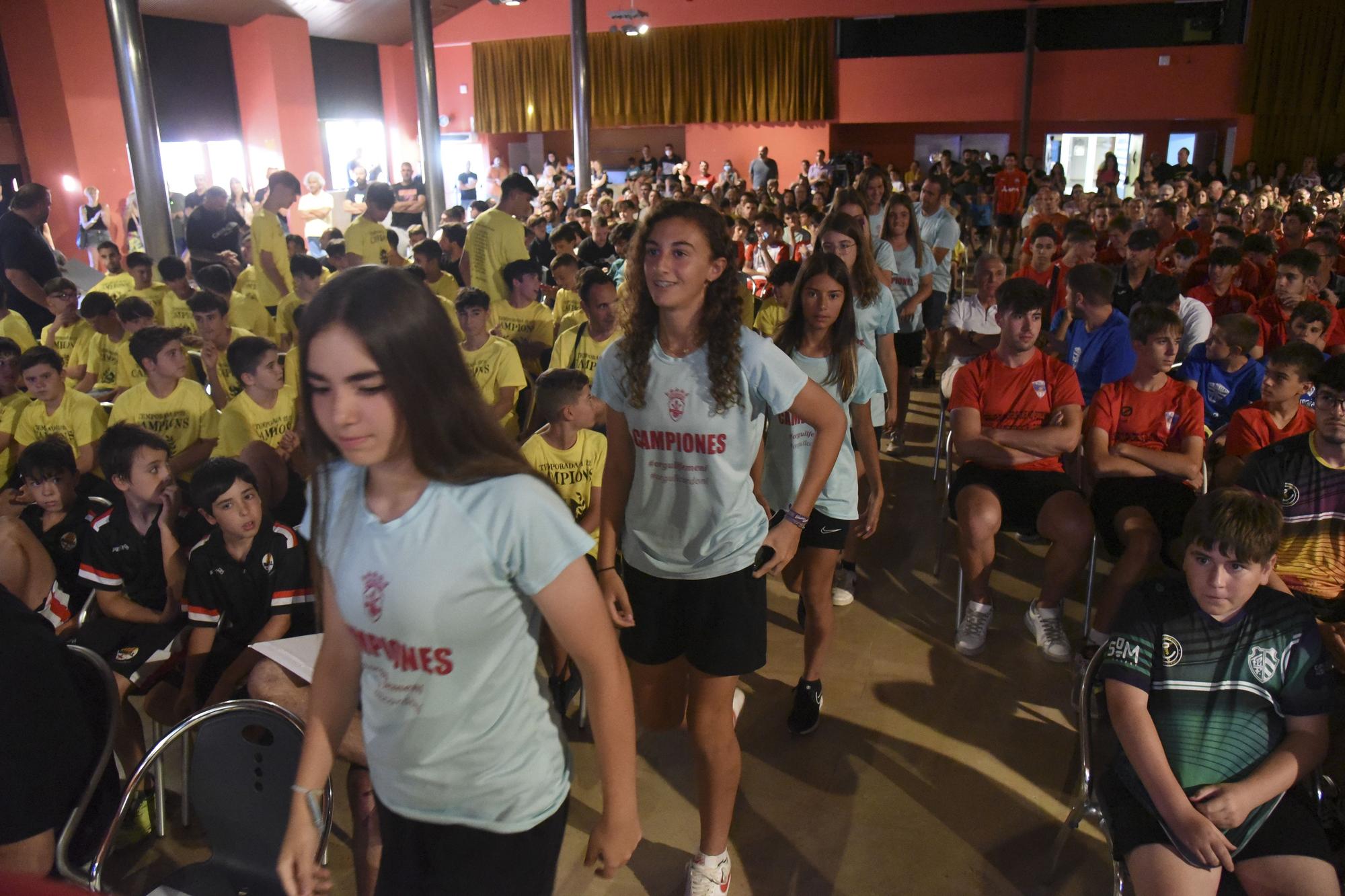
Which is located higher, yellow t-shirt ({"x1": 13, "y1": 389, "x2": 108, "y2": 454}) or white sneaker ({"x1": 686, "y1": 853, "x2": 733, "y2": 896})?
yellow t-shirt ({"x1": 13, "y1": 389, "x2": 108, "y2": 454})

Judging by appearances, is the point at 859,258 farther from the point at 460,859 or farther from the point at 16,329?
the point at 16,329

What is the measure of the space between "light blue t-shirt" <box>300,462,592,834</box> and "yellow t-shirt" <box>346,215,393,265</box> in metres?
6.00

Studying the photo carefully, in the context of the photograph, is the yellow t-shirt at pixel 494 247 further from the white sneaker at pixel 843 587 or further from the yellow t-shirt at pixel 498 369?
the white sneaker at pixel 843 587

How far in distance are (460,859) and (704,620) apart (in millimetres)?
876

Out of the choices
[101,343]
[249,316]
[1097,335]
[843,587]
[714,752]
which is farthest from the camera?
[249,316]

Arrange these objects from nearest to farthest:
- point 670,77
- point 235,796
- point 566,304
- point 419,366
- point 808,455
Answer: point 419,366 → point 235,796 → point 808,455 → point 566,304 → point 670,77

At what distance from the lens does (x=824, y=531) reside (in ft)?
9.46

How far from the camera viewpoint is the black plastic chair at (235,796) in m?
1.85

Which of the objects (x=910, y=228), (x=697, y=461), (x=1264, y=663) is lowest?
(x=1264, y=663)

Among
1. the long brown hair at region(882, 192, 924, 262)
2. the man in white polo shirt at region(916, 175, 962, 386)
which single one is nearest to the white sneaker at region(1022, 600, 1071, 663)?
the long brown hair at region(882, 192, 924, 262)

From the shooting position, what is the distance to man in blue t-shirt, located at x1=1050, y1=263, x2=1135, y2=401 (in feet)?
14.3

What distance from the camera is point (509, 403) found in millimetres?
4441

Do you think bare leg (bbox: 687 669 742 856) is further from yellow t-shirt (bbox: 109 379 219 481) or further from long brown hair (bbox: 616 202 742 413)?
yellow t-shirt (bbox: 109 379 219 481)

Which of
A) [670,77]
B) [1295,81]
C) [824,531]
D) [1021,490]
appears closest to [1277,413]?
[1021,490]
